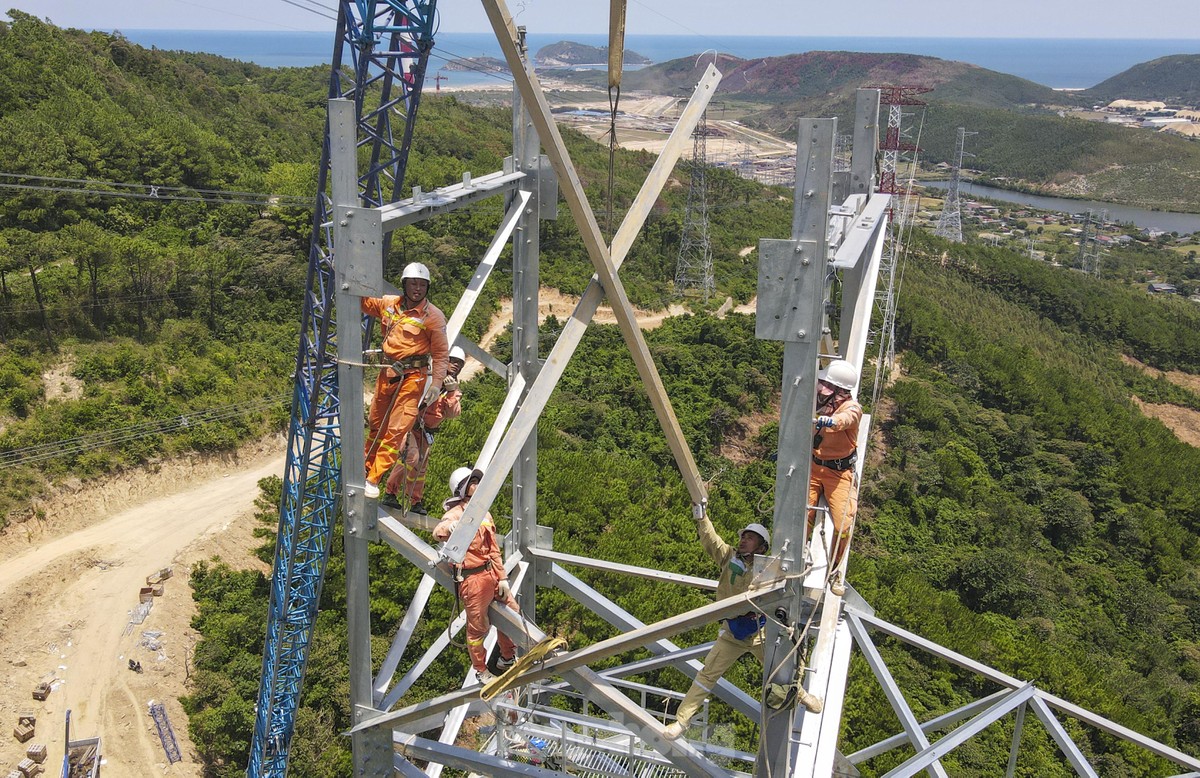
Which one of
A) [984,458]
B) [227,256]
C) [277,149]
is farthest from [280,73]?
[984,458]

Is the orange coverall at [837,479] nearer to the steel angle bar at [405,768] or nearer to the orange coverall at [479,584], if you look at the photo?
the orange coverall at [479,584]

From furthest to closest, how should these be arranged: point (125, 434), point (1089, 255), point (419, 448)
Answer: point (1089, 255) → point (125, 434) → point (419, 448)

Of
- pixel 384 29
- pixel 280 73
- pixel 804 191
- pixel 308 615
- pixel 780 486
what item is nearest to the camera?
pixel 804 191

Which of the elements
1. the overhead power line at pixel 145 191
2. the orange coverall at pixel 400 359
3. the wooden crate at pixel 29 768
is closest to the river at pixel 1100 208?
the overhead power line at pixel 145 191

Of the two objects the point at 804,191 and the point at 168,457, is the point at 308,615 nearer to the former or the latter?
the point at 804,191

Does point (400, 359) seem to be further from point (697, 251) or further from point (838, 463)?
point (697, 251)

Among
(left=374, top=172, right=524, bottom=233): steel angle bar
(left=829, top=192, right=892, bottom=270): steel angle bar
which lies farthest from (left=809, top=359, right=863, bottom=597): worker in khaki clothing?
(left=374, top=172, right=524, bottom=233): steel angle bar

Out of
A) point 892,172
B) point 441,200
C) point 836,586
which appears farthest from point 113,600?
point 892,172
